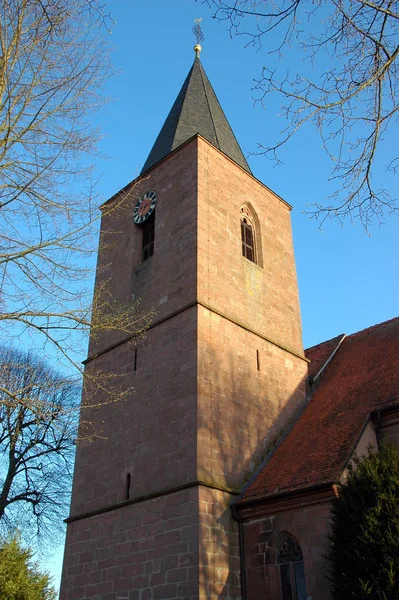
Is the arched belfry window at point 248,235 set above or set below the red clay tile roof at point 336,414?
above

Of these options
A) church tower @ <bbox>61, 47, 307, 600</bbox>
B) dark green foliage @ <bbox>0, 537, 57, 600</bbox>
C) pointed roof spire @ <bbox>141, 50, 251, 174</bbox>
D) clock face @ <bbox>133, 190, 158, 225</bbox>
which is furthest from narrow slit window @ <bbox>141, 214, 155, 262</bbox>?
dark green foliage @ <bbox>0, 537, 57, 600</bbox>

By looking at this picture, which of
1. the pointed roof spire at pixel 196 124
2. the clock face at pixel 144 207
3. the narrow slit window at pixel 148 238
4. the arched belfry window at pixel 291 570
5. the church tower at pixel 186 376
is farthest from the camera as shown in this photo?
the pointed roof spire at pixel 196 124

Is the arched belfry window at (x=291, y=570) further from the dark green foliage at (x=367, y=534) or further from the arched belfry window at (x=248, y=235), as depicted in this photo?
the arched belfry window at (x=248, y=235)

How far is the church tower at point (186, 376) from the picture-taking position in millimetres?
10094

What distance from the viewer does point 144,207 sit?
15758mm

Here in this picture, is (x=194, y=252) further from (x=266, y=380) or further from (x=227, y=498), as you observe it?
(x=227, y=498)

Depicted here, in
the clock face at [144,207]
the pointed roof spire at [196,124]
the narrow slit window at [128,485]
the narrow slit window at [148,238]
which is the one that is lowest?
the narrow slit window at [128,485]

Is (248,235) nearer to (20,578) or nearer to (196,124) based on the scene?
(196,124)

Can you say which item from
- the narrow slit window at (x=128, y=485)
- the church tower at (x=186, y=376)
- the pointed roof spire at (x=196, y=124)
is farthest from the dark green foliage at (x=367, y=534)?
the pointed roof spire at (x=196, y=124)

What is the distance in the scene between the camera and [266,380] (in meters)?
13.1

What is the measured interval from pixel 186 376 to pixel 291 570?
12.8 feet

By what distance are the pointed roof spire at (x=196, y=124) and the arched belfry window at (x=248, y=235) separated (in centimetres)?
168

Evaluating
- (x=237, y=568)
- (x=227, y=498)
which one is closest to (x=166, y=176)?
(x=227, y=498)

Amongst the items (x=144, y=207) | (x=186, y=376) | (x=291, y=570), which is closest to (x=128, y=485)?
(x=186, y=376)
